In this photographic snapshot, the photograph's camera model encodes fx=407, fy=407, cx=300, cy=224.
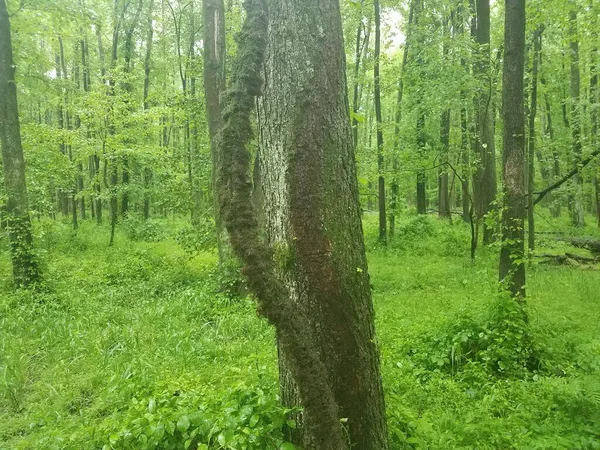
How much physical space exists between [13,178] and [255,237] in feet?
31.0

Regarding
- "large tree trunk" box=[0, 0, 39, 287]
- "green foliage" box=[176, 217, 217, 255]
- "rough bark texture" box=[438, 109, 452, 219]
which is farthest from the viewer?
"rough bark texture" box=[438, 109, 452, 219]

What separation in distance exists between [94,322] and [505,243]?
6.45m

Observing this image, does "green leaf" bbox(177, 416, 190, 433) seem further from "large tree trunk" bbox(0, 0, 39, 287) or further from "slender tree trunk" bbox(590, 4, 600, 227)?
"slender tree trunk" bbox(590, 4, 600, 227)

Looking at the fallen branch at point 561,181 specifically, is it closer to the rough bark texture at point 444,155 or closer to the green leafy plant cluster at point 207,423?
the rough bark texture at point 444,155

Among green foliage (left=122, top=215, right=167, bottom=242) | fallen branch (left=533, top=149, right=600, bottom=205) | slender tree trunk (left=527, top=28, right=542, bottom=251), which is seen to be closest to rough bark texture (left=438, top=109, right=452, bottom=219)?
slender tree trunk (left=527, top=28, right=542, bottom=251)

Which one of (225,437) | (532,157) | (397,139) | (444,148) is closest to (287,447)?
(225,437)

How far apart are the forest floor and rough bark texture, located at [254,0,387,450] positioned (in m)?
0.55

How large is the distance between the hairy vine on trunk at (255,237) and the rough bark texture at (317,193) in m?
0.37

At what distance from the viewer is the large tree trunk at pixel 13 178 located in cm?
856

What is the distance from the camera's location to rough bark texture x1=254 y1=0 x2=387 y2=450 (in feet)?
7.34

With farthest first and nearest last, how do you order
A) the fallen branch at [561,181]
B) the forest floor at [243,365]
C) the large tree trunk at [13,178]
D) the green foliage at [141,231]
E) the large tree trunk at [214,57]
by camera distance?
the green foliage at [141,231]
the large tree trunk at [13,178]
the large tree trunk at [214,57]
the fallen branch at [561,181]
the forest floor at [243,365]

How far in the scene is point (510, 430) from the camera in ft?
11.9

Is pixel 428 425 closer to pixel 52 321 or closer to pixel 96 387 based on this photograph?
pixel 96 387

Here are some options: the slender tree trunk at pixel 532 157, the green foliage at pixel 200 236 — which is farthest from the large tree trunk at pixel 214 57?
the slender tree trunk at pixel 532 157
